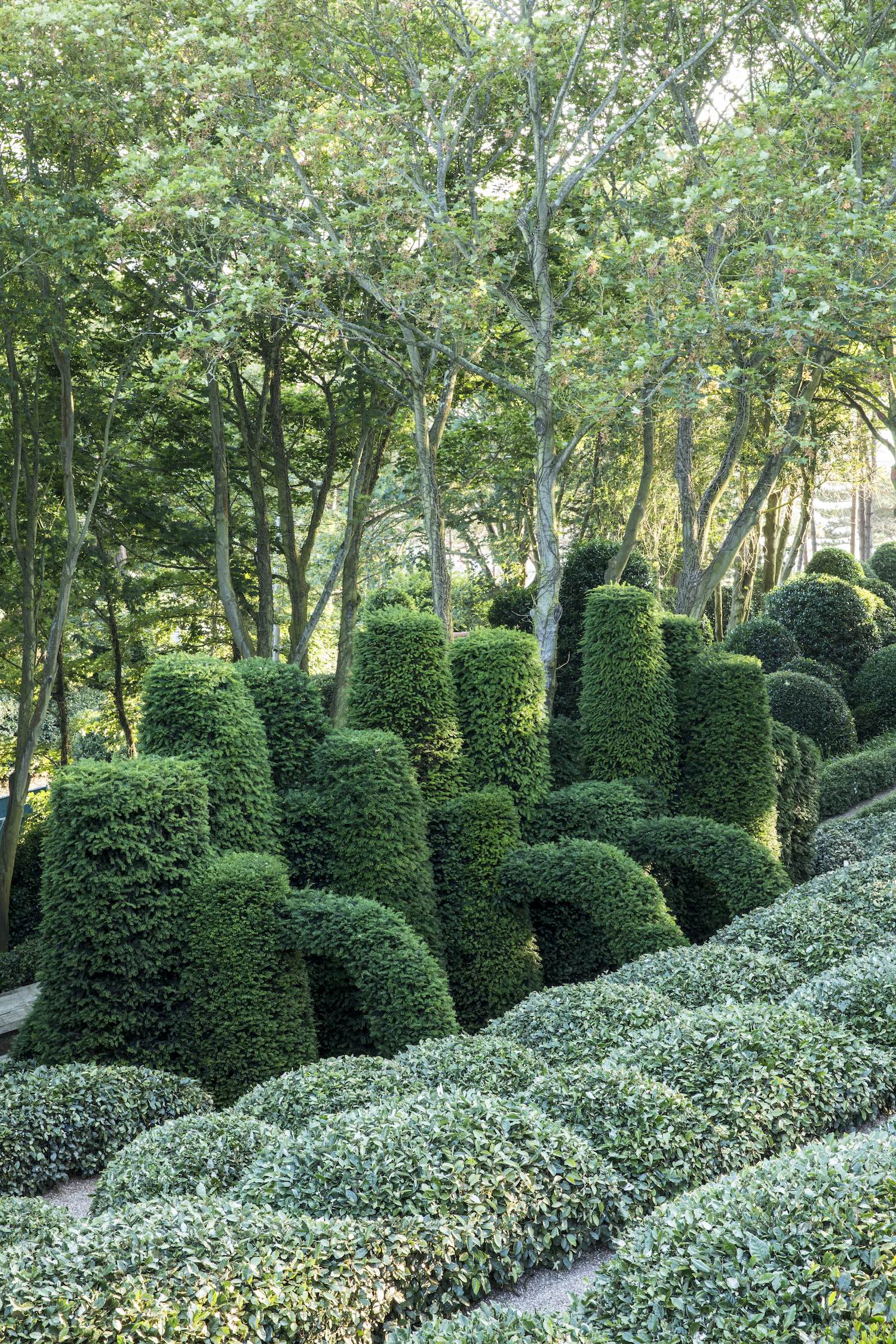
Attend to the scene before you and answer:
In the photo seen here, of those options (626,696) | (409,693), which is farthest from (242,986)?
(626,696)

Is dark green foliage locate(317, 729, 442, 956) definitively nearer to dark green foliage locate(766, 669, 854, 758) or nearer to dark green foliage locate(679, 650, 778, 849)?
dark green foliage locate(679, 650, 778, 849)

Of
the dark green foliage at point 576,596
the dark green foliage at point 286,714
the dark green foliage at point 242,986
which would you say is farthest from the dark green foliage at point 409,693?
the dark green foliage at point 576,596

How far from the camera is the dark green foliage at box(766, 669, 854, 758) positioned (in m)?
16.6

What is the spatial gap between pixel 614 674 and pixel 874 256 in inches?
178

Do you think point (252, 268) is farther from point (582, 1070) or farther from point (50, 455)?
point (582, 1070)

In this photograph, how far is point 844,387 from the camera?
1867cm

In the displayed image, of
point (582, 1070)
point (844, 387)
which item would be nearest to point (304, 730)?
point (582, 1070)

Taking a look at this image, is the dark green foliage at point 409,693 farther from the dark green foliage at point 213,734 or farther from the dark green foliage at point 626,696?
the dark green foliage at point 626,696

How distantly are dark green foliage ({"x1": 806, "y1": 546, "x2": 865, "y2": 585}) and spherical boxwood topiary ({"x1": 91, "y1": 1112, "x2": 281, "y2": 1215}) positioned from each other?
16.4m

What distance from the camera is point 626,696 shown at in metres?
10.4

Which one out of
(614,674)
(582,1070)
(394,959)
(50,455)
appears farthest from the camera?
(50,455)

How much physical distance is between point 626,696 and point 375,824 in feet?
10.3

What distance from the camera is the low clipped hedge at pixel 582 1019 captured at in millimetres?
5922

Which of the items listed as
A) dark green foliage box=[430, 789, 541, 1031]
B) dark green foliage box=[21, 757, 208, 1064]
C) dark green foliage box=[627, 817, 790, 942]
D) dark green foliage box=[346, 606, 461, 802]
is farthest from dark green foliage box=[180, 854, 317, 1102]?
dark green foliage box=[627, 817, 790, 942]
